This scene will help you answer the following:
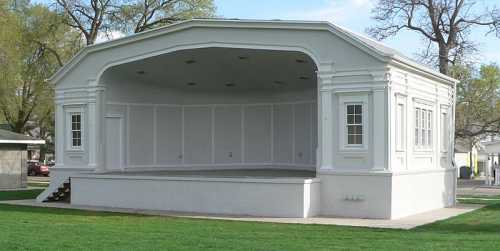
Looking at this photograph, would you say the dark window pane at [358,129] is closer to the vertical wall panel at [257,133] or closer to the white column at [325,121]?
the white column at [325,121]

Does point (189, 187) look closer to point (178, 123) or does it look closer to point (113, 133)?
point (113, 133)

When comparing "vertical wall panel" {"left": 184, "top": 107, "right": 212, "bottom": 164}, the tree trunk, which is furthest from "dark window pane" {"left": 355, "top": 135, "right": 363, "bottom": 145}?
the tree trunk

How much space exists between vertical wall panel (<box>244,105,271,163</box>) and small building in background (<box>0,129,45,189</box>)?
12125 millimetres

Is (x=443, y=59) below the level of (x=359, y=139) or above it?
above

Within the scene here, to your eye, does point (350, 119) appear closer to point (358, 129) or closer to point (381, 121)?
point (358, 129)

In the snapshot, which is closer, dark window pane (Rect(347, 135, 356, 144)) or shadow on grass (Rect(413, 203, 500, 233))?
shadow on grass (Rect(413, 203, 500, 233))

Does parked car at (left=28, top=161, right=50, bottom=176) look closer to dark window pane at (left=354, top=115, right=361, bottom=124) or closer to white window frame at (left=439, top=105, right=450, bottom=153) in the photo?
white window frame at (left=439, top=105, right=450, bottom=153)

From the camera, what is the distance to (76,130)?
25141 mm

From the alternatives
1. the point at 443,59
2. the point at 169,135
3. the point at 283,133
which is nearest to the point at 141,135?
the point at 169,135

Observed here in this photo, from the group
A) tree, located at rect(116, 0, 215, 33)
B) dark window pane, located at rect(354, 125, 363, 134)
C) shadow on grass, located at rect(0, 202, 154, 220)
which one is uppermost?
tree, located at rect(116, 0, 215, 33)

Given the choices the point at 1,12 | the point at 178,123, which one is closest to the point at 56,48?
the point at 1,12

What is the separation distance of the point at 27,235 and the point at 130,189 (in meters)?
8.41

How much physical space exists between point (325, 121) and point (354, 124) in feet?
2.64

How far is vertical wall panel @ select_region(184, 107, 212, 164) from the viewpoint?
28.7 metres
